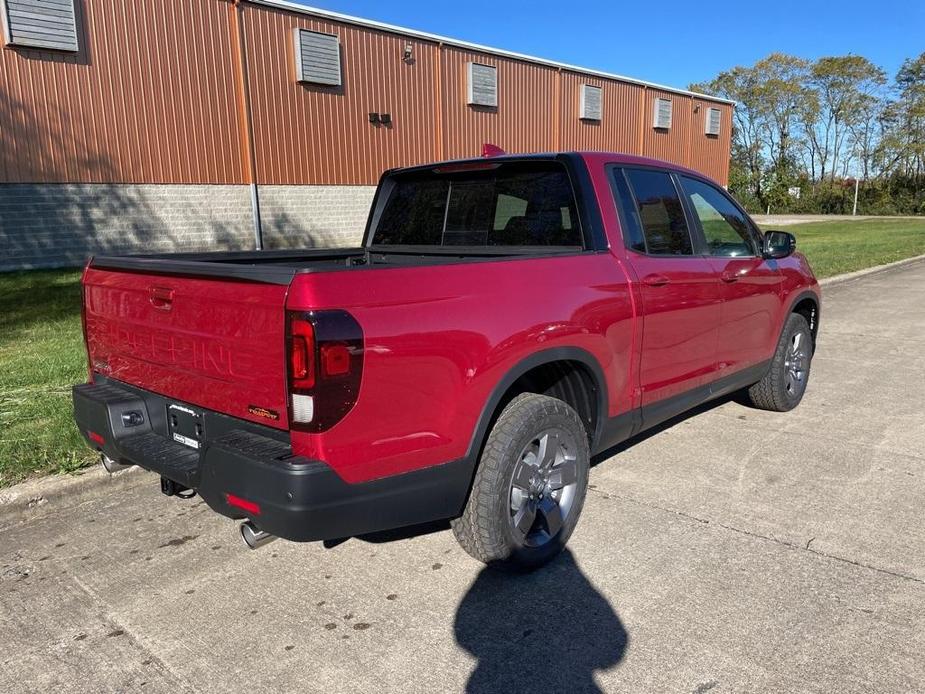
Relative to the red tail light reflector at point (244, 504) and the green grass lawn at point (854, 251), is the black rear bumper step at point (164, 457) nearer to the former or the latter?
the red tail light reflector at point (244, 504)

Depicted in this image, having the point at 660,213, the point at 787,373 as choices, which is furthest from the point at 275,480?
the point at 787,373

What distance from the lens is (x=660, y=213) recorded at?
4168 mm

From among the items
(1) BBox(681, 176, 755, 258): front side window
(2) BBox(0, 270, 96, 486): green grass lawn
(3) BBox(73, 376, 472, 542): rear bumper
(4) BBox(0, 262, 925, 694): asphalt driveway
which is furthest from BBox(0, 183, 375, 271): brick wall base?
(1) BBox(681, 176, 755, 258): front side window

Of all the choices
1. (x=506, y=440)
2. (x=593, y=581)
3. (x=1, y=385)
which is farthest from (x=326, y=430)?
(x=1, y=385)

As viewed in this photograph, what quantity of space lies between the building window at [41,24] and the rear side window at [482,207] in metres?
12.6

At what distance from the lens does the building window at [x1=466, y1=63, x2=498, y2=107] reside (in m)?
21.2

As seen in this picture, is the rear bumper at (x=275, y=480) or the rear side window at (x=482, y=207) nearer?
the rear bumper at (x=275, y=480)

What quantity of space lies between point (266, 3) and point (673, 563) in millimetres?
16812

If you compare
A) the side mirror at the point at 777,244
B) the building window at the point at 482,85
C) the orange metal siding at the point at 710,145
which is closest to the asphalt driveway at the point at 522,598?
the side mirror at the point at 777,244

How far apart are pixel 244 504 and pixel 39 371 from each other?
184 inches

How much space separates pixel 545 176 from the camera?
385cm

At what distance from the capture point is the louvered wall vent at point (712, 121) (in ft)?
106

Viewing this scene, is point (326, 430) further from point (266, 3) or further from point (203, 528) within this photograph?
point (266, 3)

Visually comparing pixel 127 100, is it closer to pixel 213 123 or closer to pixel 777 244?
pixel 213 123
